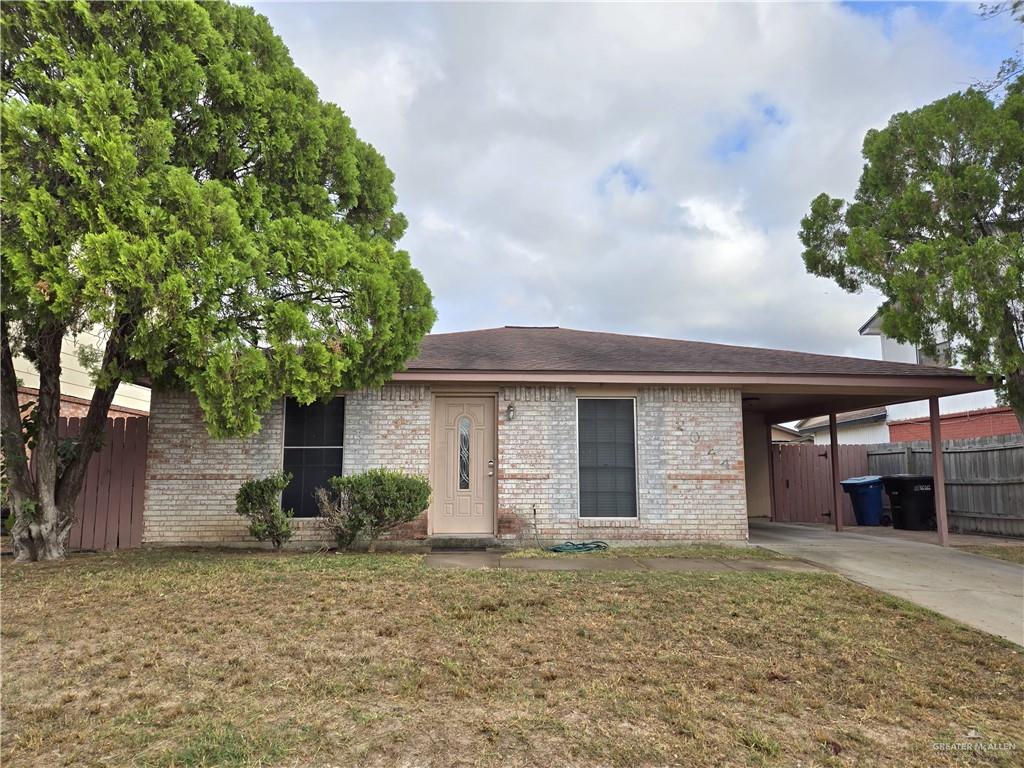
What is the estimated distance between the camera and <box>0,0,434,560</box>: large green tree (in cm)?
574

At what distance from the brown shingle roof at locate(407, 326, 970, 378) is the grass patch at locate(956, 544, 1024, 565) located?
2.55 meters

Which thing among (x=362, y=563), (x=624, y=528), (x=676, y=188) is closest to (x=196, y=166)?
(x=362, y=563)

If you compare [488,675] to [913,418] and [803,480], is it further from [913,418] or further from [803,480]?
[913,418]

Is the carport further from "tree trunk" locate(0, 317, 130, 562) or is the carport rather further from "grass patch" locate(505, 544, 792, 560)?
"tree trunk" locate(0, 317, 130, 562)

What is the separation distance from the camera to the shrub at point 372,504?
7852 mm

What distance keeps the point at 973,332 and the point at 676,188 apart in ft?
26.8

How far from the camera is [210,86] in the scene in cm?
687

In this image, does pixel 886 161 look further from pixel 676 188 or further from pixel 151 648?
pixel 151 648

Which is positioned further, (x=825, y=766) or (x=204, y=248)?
(x=204, y=248)

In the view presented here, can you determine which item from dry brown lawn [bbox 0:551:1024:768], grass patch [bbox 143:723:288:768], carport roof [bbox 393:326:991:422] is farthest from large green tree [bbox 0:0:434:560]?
grass patch [bbox 143:723:288:768]

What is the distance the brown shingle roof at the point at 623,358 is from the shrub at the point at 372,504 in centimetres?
164

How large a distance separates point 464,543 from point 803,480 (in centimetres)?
1011

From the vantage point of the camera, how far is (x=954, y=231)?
8.81 metres

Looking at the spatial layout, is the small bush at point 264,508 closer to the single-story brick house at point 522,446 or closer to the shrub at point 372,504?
the shrub at point 372,504
